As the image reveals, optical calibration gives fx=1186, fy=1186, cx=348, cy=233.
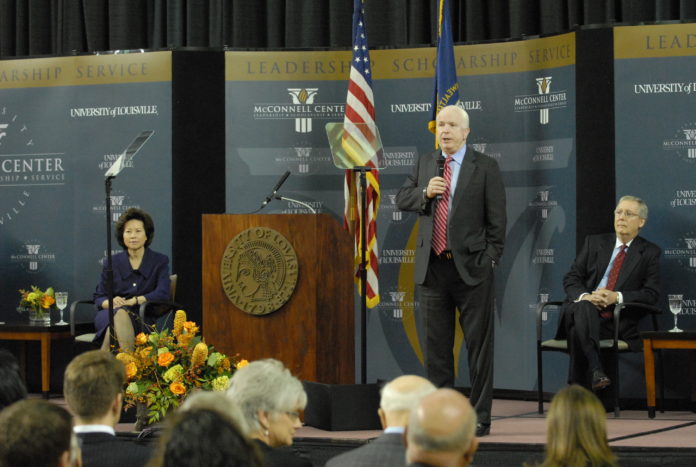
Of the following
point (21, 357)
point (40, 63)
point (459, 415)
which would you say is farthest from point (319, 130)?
point (459, 415)

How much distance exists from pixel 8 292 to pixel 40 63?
1.62 meters

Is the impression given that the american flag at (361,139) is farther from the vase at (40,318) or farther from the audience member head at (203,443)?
the audience member head at (203,443)

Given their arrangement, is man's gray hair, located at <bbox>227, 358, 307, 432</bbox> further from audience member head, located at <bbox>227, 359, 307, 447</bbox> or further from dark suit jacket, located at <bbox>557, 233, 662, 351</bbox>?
dark suit jacket, located at <bbox>557, 233, 662, 351</bbox>

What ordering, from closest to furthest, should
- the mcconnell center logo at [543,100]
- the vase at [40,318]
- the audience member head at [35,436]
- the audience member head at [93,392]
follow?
the audience member head at [35,436] < the audience member head at [93,392] < the mcconnell center logo at [543,100] < the vase at [40,318]

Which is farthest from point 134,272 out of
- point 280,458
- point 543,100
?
point 280,458

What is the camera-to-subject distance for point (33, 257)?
8.25 m

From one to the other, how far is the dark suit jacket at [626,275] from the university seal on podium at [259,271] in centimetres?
174

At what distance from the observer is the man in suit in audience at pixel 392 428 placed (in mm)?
2988

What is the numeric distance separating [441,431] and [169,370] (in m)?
3.62

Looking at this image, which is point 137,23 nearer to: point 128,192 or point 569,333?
point 128,192

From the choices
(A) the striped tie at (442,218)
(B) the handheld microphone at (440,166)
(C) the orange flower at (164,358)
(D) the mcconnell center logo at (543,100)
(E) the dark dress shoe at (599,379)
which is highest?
(D) the mcconnell center logo at (543,100)

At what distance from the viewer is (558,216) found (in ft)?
24.5

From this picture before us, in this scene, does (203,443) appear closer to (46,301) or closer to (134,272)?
(134,272)

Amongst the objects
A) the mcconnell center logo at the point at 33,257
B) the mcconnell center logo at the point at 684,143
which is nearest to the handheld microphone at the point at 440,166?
the mcconnell center logo at the point at 684,143
